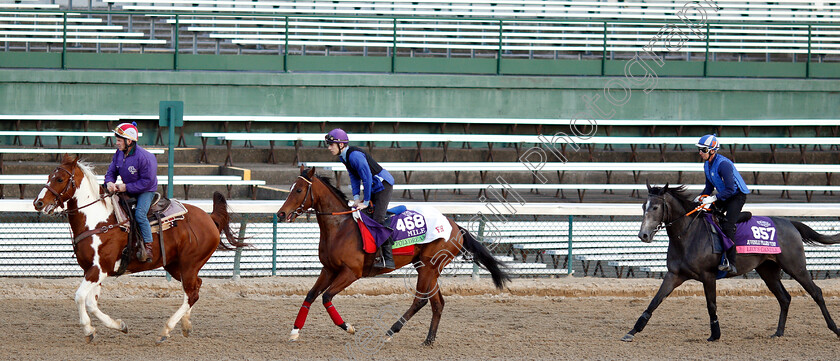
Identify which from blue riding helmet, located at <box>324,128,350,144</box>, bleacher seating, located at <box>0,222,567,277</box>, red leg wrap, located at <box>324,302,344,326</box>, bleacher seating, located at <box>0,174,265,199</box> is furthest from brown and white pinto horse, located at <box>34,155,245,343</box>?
bleacher seating, located at <box>0,174,265,199</box>

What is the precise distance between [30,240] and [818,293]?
27.8 ft

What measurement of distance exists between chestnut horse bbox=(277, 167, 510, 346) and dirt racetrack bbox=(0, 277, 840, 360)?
286 millimetres

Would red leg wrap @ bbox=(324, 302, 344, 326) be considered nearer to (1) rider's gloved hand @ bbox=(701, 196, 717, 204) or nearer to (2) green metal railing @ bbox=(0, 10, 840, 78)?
(1) rider's gloved hand @ bbox=(701, 196, 717, 204)

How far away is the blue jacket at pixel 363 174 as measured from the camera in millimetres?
8297

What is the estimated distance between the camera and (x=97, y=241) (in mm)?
8078

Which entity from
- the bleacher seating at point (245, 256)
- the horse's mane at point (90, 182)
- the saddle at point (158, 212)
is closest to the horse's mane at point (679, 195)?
the bleacher seating at point (245, 256)

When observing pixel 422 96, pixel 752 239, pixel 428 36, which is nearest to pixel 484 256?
pixel 752 239

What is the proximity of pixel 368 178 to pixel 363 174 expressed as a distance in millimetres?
57

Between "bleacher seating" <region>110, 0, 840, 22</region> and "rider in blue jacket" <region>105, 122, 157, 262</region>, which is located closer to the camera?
"rider in blue jacket" <region>105, 122, 157, 262</region>

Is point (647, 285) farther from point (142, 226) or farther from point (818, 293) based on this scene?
point (142, 226)

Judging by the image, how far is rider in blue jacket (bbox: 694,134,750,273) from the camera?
8828 mm

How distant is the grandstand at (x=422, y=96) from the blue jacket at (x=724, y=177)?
6511mm

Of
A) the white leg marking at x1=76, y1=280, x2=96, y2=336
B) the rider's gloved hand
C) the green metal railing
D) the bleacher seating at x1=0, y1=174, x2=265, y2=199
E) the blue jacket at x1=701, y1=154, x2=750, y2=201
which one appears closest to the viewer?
the white leg marking at x1=76, y1=280, x2=96, y2=336

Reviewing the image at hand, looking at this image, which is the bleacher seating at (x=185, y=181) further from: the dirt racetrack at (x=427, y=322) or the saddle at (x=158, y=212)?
the saddle at (x=158, y=212)
